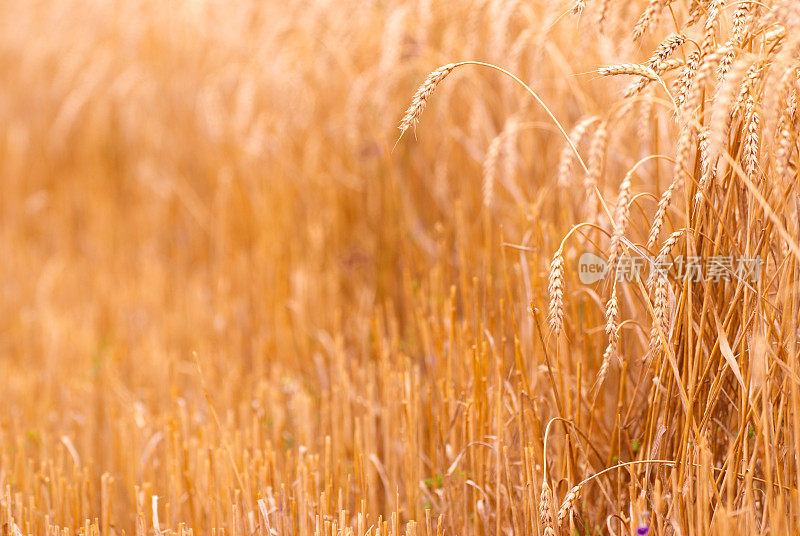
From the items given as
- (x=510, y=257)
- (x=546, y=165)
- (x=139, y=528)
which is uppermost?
(x=546, y=165)

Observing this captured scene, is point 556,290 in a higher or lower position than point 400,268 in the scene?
higher

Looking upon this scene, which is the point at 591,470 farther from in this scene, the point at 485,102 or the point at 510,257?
the point at 485,102

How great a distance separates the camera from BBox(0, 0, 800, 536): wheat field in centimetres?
122

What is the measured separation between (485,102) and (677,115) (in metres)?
1.35

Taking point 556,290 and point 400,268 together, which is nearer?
point 556,290

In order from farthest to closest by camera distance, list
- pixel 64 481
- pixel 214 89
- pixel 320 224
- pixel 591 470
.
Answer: pixel 214 89, pixel 320 224, pixel 64 481, pixel 591 470

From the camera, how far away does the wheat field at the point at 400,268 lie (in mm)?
1215

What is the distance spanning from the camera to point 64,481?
1.56 meters

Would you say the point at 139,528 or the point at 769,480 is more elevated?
the point at 769,480

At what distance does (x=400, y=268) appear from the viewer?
8.07 feet

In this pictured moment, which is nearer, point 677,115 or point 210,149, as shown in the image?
point 677,115

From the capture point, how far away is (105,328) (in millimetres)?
2928

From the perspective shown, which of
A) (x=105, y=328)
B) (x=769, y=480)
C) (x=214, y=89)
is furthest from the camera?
(x=214, y=89)

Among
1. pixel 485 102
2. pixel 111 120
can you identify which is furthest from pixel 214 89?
pixel 485 102
